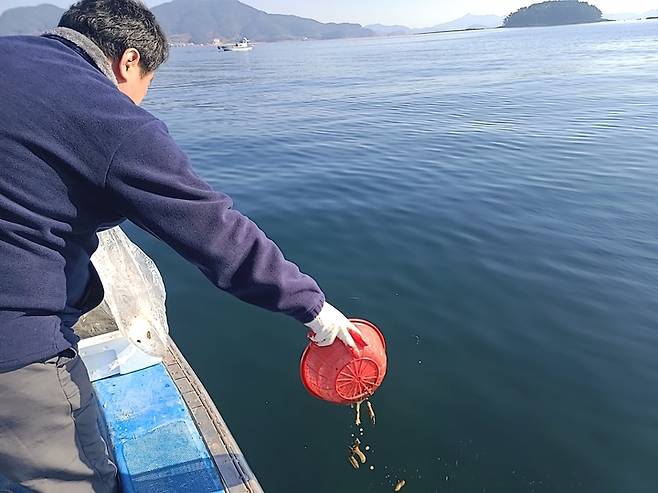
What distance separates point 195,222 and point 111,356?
2.76 meters

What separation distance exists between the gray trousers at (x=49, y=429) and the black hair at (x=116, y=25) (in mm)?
1273

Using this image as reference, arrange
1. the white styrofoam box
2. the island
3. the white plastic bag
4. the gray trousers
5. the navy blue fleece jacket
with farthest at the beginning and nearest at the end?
1. the island
2. the white plastic bag
3. the white styrofoam box
4. the gray trousers
5. the navy blue fleece jacket

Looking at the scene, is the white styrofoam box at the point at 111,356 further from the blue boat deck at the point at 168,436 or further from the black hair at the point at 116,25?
the black hair at the point at 116,25

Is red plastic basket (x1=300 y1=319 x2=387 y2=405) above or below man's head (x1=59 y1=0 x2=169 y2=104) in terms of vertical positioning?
below

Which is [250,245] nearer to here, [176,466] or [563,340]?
[176,466]

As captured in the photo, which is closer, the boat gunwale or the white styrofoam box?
the boat gunwale

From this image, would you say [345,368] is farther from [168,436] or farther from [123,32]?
[123,32]

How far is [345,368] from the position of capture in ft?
8.23

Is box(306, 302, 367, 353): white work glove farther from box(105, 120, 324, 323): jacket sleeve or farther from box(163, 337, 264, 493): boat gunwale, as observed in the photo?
box(163, 337, 264, 493): boat gunwale

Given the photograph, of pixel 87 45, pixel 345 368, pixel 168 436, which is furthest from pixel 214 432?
pixel 87 45

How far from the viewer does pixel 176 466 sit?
2.98 meters

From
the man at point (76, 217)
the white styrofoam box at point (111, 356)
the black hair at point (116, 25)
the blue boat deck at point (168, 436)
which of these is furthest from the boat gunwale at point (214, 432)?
the black hair at point (116, 25)

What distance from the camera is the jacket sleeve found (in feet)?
5.23

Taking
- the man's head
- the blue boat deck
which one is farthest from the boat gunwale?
the man's head
